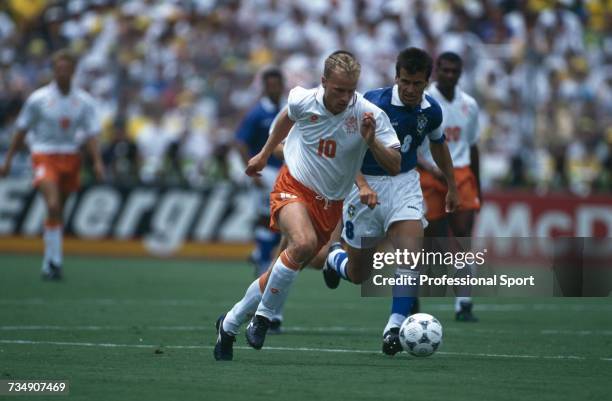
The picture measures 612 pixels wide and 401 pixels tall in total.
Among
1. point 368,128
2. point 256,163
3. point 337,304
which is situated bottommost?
point 337,304

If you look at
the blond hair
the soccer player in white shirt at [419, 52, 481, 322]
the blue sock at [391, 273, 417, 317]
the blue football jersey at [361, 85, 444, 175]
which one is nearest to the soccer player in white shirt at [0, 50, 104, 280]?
the soccer player in white shirt at [419, 52, 481, 322]

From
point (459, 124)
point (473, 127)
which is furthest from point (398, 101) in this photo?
point (473, 127)

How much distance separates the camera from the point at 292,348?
10.2 meters

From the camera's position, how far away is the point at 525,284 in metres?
17.7

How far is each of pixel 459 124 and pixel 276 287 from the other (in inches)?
194

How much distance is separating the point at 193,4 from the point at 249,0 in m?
1.34

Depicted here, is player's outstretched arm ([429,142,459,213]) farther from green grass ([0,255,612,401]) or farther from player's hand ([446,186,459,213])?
green grass ([0,255,612,401])

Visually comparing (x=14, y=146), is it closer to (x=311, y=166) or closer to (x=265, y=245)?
(x=265, y=245)

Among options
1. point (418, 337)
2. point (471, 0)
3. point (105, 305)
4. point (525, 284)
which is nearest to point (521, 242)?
point (525, 284)

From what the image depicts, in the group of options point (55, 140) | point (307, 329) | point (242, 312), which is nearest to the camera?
point (242, 312)

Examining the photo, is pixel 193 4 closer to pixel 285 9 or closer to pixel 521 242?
pixel 285 9

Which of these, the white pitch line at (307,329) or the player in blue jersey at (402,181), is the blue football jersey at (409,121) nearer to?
the player in blue jersey at (402,181)

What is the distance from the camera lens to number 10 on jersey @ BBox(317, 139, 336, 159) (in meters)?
9.30

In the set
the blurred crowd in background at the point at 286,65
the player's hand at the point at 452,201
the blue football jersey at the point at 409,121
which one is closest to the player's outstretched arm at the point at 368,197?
the blue football jersey at the point at 409,121
